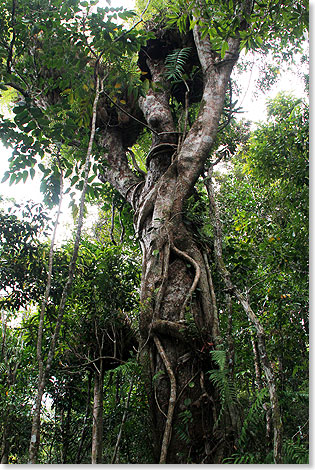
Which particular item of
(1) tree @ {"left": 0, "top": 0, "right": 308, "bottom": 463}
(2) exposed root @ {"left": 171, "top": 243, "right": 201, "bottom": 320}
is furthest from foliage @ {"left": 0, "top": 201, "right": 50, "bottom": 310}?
(2) exposed root @ {"left": 171, "top": 243, "right": 201, "bottom": 320}

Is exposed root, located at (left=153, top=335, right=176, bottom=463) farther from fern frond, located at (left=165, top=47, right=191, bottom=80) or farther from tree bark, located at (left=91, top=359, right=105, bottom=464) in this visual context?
fern frond, located at (left=165, top=47, right=191, bottom=80)

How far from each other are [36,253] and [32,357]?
978mm

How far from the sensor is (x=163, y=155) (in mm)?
3561

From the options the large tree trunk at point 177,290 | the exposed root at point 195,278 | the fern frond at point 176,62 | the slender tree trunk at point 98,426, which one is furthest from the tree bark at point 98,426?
the fern frond at point 176,62

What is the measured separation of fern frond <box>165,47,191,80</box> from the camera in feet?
13.0

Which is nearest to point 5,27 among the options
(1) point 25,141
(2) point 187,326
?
(1) point 25,141

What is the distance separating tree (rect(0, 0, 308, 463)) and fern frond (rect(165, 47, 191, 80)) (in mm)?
126

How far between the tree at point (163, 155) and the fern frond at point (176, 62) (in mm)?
126

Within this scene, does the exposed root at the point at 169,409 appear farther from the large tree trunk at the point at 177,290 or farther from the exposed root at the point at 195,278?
the exposed root at the point at 195,278

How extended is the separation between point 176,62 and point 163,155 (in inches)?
53.2

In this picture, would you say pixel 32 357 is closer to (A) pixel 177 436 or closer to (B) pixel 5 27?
(A) pixel 177 436

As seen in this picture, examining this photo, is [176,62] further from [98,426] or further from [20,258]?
[98,426]

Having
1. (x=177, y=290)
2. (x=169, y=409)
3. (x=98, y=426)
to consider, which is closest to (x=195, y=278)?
(x=177, y=290)

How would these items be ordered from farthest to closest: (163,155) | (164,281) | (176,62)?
(176,62) → (163,155) → (164,281)
